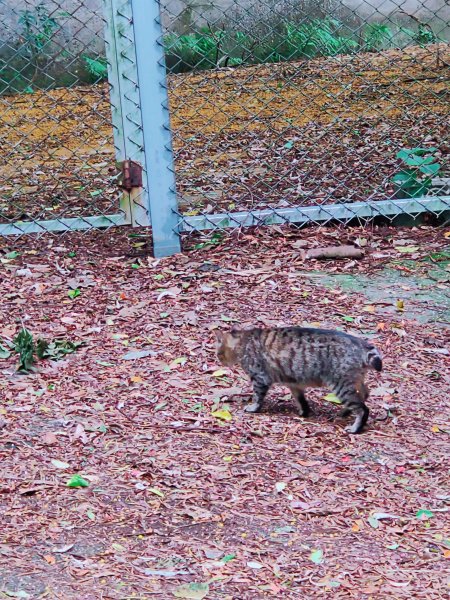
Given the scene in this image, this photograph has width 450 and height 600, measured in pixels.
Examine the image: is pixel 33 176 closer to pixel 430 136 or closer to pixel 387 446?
pixel 430 136

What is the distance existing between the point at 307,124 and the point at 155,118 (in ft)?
Answer: 11.6

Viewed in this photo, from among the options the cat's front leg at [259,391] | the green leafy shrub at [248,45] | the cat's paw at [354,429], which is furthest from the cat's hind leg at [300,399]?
the green leafy shrub at [248,45]

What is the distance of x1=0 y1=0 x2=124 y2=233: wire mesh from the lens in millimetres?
7234

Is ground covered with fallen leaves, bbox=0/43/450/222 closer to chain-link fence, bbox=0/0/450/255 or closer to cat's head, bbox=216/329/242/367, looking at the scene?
chain-link fence, bbox=0/0/450/255

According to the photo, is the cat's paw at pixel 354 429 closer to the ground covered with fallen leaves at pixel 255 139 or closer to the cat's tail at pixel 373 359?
the cat's tail at pixel 373 359

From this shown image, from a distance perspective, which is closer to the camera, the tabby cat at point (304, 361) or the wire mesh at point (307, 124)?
the tabby cat at point (304, 361)

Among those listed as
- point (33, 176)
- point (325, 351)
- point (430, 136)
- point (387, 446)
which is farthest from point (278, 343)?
point (430, 136)

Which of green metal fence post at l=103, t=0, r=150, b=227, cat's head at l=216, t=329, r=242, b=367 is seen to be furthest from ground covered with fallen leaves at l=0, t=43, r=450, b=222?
cat's head at l=216, t=329, r=242, b=367

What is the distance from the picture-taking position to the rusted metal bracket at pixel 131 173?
249 inches

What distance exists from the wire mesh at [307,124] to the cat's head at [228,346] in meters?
1.55

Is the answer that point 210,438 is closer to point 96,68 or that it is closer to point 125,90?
point 125,90

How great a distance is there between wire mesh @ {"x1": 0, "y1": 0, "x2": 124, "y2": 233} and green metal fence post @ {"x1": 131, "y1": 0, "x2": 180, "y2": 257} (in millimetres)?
303

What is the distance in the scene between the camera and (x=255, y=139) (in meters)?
9.19

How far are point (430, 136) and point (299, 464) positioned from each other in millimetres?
5324
